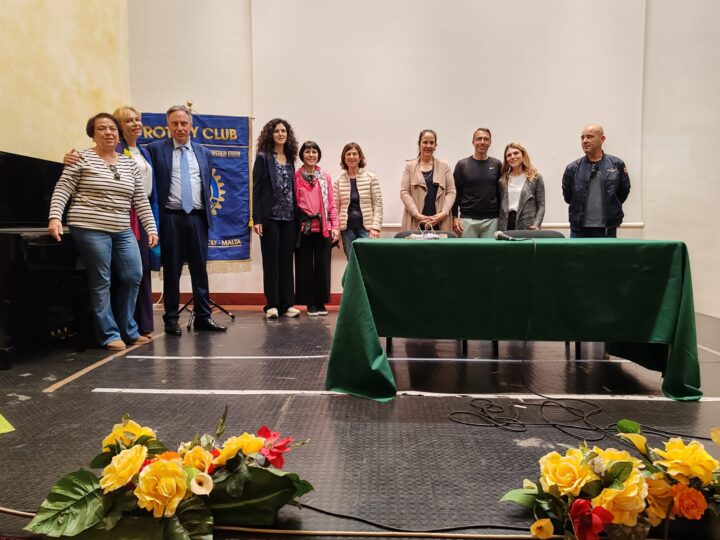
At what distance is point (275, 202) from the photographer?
4.16 m

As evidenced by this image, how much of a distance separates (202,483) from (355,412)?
1027mm

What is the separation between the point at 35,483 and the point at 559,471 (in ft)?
4.55

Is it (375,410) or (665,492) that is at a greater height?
(665,492)

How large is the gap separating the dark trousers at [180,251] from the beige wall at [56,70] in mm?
1042

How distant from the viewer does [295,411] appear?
206cm

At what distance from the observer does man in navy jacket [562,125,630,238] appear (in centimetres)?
390

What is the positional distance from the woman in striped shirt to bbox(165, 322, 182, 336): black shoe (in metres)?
0.34

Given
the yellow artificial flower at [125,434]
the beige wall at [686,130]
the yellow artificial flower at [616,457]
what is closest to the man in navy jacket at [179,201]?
the yellow artificial flower at [125,434]

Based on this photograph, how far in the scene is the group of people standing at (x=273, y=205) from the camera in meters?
3.08

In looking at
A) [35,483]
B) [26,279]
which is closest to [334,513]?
[35,483]

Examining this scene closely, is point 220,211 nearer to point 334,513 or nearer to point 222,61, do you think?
point 222,61

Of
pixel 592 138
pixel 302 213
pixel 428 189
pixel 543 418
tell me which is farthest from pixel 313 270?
pixel 543 418

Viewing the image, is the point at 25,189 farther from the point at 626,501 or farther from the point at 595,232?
the point at 595,232

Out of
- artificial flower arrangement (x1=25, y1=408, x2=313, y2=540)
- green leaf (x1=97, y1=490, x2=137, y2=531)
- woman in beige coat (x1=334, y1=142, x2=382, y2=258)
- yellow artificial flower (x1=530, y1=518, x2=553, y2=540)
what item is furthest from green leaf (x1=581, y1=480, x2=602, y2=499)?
woman in beige coat (x1=334, y1=142, x2=382, y2=258)
